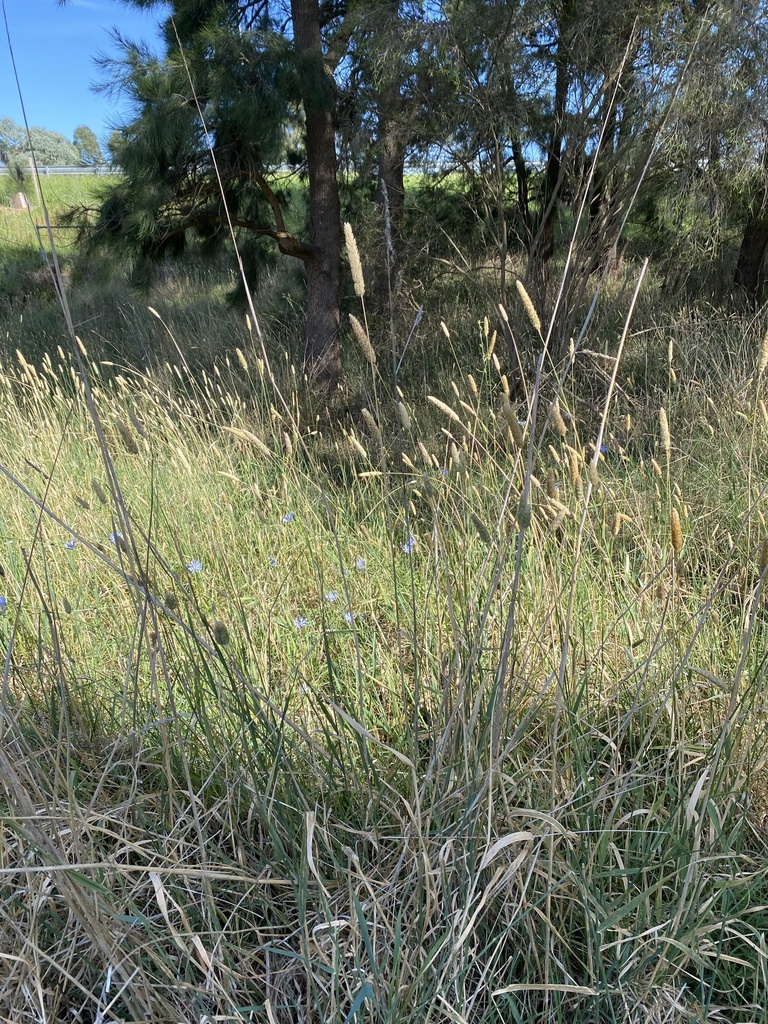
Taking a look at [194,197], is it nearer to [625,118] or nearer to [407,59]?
[407,59]

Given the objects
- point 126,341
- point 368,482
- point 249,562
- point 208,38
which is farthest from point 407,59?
point 126,341

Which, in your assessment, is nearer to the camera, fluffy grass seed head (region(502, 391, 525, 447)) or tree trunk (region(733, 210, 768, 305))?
fluffy grass seed head (region(502, 391, 525, 447))

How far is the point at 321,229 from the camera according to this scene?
5414 mm

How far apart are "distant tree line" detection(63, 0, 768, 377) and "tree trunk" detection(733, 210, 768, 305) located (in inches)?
0.6

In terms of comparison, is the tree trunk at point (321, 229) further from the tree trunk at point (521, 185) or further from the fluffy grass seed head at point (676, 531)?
the fluffy grass seed head at point (676, 531)

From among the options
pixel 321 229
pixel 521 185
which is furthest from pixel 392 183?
pixel 521 185

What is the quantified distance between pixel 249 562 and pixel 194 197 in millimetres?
3832

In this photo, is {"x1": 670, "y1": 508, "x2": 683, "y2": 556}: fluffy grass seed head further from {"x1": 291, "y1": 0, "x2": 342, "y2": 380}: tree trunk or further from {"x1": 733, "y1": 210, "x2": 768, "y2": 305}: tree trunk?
{"x1": 733, "y1": 210, "x2": 768, "y2": 305}: tree trunk

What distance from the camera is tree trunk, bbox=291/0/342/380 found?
15.7ft

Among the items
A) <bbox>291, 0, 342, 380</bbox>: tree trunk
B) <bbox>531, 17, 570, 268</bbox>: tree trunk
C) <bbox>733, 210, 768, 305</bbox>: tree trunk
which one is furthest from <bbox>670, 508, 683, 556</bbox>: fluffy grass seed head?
<bbox>733, 210, 768, 305</bbox>: tree trunk

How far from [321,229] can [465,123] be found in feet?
4.46

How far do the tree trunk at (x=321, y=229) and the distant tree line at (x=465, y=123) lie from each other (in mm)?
16

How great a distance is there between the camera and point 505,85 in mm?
4359

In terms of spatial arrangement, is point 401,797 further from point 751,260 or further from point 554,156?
point 751,260
